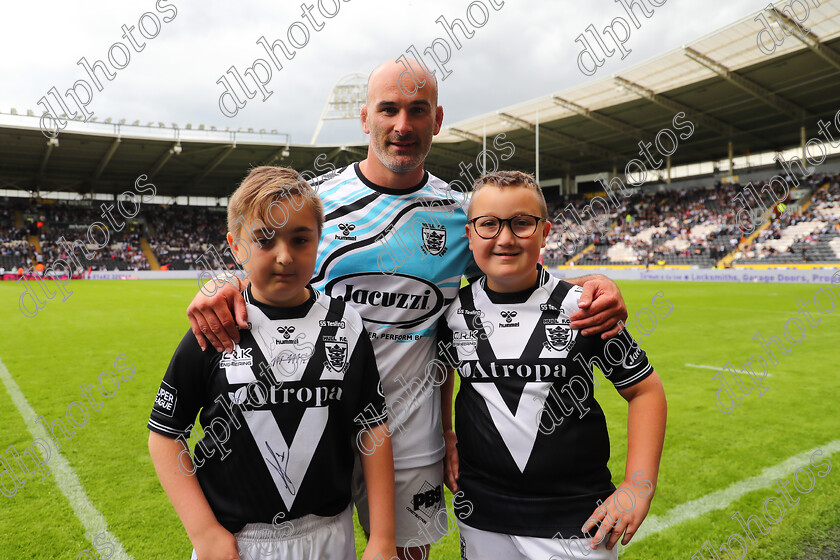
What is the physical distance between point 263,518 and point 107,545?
6.17ft

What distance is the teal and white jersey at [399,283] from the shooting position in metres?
2.02

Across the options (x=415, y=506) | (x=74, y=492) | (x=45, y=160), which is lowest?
(x=74, y=492)

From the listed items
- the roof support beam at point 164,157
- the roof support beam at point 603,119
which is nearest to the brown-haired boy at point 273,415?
the roof support beam at point 603,119

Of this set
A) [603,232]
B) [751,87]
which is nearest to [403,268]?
[751,87]

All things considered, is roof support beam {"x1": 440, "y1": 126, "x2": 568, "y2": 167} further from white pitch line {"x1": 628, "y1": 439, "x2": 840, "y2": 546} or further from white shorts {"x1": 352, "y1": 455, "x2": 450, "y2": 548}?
white shorts {"x1": 352, "y1": 455, "x2": 450, "y2": 548}

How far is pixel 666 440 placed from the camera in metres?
4.31

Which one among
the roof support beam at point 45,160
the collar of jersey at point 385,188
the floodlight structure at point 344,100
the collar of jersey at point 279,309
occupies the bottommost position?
the collar of jersey at point 279,309

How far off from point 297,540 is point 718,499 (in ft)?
9.57

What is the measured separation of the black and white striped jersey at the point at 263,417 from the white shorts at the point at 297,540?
3 centimetres

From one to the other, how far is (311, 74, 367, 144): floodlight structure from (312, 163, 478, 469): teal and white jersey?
4670 cm

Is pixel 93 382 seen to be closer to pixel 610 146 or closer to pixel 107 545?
pixel 107 545

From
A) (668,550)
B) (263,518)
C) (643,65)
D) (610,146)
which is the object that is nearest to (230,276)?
(263,518)
